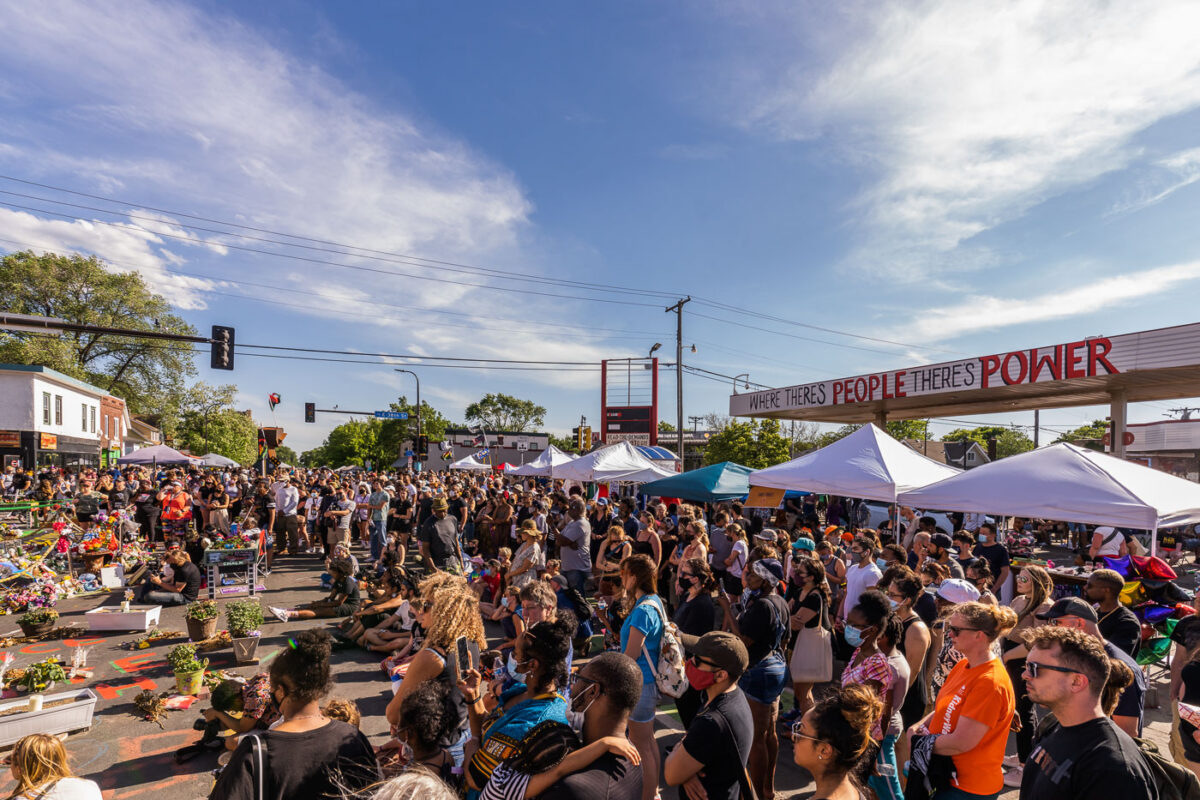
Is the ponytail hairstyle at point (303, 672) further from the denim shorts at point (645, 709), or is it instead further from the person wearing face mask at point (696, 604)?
the person wearing face mask at point (696, 604)

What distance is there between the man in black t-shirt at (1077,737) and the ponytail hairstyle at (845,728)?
859mm

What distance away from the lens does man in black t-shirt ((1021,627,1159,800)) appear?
7.62ft

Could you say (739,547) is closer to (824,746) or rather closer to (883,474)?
(883,474)

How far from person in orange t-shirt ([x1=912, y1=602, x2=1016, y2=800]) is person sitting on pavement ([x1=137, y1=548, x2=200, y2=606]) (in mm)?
11364

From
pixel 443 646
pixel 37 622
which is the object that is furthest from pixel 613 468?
pixel 443 646

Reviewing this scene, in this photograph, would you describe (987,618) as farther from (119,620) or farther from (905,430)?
(905,430)

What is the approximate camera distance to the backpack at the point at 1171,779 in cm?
241

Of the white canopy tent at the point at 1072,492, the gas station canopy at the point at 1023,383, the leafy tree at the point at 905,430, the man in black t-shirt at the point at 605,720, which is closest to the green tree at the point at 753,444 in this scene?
the gas station canopy at the point at 1023,383

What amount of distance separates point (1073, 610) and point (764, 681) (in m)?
2.45

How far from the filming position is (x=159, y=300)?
45.7 metres

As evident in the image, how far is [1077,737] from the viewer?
2473 mm

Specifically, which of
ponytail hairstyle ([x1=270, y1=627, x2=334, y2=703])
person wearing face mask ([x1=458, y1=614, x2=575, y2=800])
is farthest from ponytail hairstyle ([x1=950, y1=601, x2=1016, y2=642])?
ponytail hairstyle ([x1=270, y1=627, x2=334, y2=703])

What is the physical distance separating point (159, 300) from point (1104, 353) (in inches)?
2218

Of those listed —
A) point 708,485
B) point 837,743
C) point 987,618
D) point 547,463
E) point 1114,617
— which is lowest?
point 547,463
